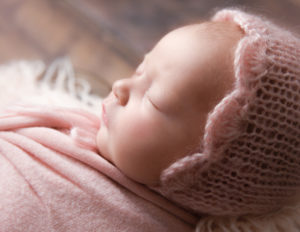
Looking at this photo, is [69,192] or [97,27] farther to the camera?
[97,27]

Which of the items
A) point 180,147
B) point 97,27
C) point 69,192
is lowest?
point 69,192

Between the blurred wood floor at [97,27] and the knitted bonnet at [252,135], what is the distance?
32.1 inches

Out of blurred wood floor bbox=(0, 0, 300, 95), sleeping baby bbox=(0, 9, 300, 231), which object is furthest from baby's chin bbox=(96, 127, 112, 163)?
blurred wood floor bbox=(0, 0, 300, 95)

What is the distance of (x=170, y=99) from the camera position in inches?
26.0

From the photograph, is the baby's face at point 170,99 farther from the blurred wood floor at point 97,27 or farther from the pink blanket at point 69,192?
the blurred wood floor at point 97,27

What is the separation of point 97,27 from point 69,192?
1006 millimetres

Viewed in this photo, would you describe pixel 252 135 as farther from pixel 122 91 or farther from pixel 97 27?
pixel 97 27

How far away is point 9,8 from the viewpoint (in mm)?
1521

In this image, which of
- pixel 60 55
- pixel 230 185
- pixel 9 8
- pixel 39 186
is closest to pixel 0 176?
pixel 39 186

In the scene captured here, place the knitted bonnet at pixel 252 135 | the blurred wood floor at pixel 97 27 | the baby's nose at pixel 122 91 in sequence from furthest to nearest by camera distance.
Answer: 1. the blurred wood floor at pixel 97 27
2. the baby's nose at pixel 122 91
3. the knitted bonnet at pixel 252 135

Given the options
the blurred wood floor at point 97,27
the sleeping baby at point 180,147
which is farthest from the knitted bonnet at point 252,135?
the blurred wood floor at point 97,27

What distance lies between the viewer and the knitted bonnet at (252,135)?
24.5 inches

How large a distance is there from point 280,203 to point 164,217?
25 cm

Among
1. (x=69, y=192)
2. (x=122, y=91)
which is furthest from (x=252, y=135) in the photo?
(x=69, y=192)
